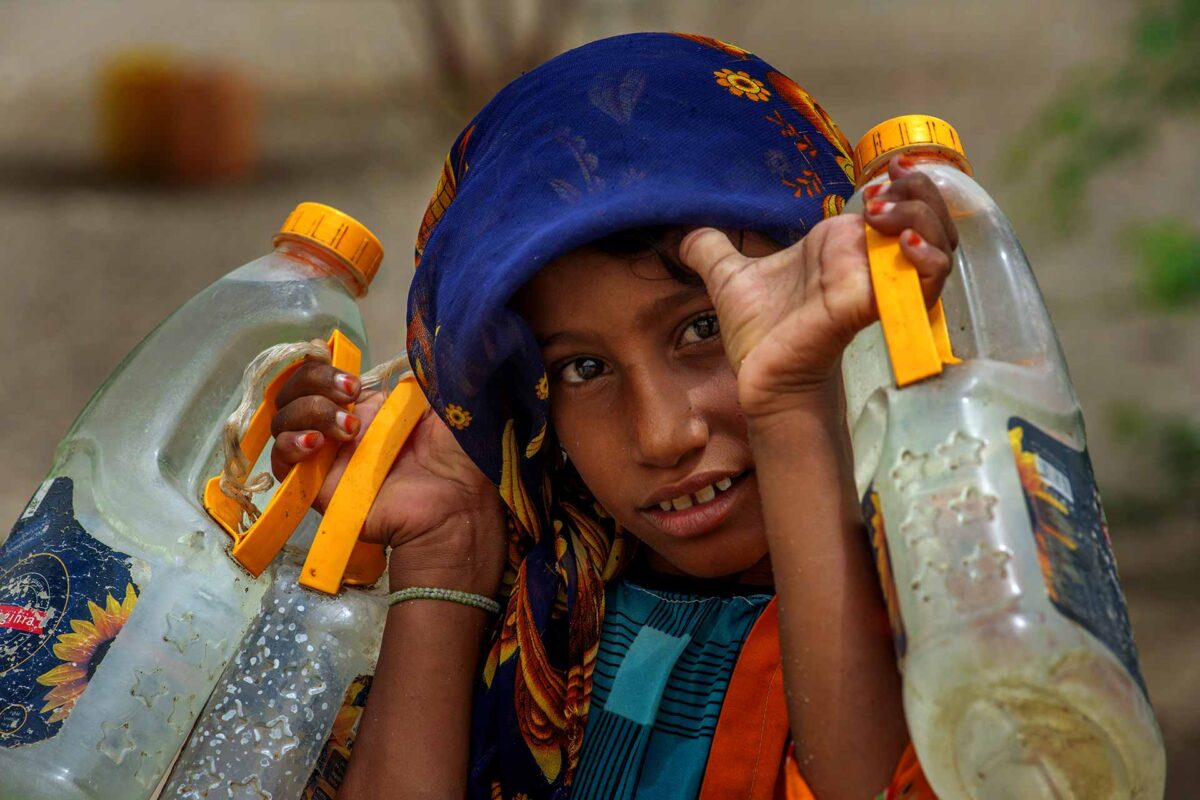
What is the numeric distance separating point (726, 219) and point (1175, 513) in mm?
3233

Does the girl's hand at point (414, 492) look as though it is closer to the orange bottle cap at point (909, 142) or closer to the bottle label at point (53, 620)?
the bottle label at point (53, 620)

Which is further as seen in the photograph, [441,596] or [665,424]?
[441,596]

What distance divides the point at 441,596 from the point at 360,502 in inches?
6.0

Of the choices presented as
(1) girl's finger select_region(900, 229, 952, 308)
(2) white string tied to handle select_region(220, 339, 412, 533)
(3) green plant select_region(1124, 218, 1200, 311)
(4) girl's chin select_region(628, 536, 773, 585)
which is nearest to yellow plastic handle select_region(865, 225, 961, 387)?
(1) girl's finger select_region(900, 229, 952, 308)

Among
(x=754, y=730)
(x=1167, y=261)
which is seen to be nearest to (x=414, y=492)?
(x=754, y=730)

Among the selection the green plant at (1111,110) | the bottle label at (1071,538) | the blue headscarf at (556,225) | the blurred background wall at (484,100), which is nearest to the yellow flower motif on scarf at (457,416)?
the blue headscarf at (556,225)

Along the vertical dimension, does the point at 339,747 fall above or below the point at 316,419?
below

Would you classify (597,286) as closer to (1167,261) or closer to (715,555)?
(715,555)

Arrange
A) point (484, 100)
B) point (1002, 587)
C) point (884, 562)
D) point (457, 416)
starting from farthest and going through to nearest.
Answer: point (484, 100) → point (457, 416) → point (884, 562) → point (1002, 587)

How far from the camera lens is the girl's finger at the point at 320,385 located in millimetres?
1683

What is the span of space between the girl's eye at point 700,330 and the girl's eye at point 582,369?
0.36 feet

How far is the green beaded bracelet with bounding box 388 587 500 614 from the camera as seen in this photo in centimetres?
161

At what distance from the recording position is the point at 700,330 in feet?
4.70

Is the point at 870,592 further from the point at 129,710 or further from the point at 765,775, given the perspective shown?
the point at 129,710
